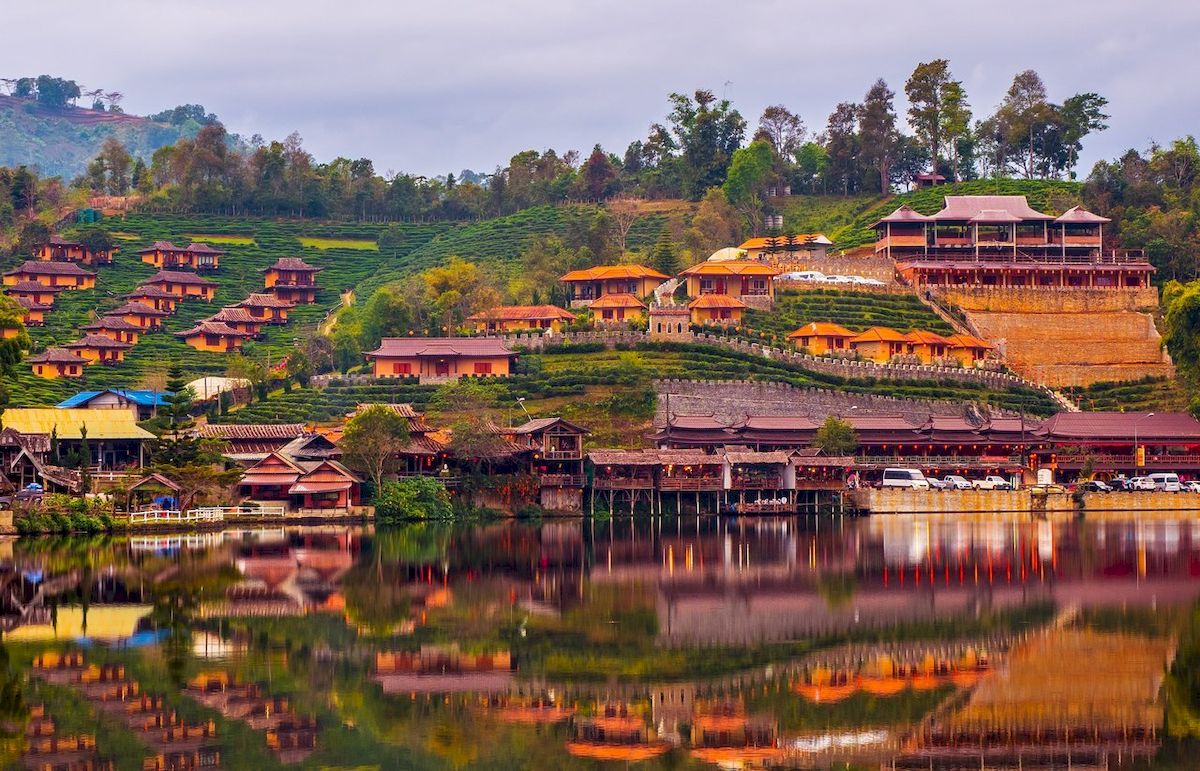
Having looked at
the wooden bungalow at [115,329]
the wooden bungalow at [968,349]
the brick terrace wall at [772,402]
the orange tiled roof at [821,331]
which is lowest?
the brick terrace wall at [772,402]

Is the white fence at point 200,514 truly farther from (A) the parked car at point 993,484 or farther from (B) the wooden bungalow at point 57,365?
(A) the parked car at point 993,484

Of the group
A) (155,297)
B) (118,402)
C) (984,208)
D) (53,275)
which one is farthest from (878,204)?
(118,402)

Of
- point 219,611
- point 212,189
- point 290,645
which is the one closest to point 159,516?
point 219,611

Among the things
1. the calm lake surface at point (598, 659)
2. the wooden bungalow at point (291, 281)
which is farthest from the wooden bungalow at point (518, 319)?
the calm lake surface at point (598, 659)

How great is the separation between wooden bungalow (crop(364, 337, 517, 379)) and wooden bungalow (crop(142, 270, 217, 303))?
24097 mm

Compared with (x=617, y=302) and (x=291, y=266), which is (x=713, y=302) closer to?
(x=617, y=302)

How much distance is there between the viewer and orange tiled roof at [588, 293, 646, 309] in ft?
310

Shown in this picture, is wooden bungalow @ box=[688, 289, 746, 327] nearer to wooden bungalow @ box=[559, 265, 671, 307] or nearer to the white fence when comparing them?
wooden bungalow @ box=[559, 265, 671, 307]

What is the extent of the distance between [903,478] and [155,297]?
5054 cm

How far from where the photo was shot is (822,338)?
91.1 metres

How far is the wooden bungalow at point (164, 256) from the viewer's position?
Answer: 113 metres

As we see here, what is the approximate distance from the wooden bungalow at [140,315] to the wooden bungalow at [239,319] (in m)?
2.92

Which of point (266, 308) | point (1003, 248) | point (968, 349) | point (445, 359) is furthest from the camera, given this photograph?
point (266, 308)

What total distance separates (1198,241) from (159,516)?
6888 centimetres
